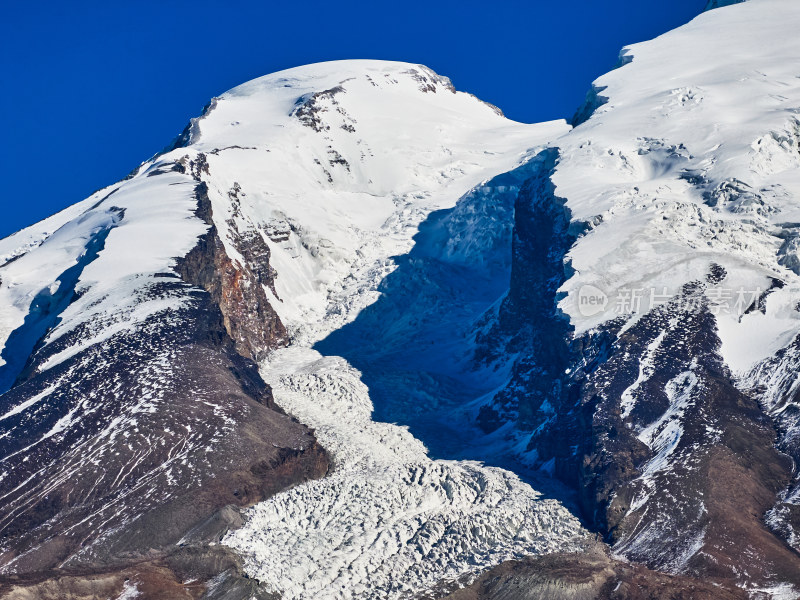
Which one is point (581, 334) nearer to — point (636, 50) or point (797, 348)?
point (797, 348)

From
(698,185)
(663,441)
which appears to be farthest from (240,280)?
(663,441)

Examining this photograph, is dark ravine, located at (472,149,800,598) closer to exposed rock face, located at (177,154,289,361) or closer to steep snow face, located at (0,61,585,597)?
steep snow face, located at (0,61,585,597)

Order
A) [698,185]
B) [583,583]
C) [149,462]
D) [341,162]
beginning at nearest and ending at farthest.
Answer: [583,583]
[149,462]
[698,185]
[341,162]

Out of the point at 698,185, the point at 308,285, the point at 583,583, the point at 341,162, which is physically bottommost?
the point at 583,583

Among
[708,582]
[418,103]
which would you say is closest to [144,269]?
[708,582]

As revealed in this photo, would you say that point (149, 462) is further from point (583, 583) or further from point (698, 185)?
point (698, 185)

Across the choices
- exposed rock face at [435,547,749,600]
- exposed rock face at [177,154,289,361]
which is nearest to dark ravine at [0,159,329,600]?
exposed rock face at [177,154,289,361]
